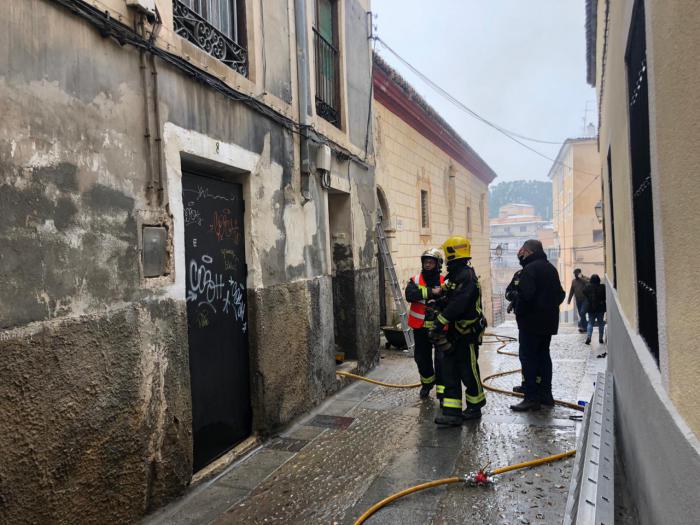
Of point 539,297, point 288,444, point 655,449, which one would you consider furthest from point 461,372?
point 655,449

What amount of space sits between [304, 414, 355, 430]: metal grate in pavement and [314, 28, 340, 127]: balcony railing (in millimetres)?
3823

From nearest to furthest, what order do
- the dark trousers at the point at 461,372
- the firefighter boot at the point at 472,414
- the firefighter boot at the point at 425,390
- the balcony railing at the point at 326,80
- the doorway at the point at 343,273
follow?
the dark trousers at the point at 461,372
the firefighter boot at the point at 472,414
the firefighter boot at the point at 425,390
the balcony railing at the point at 326,80
the doorway at the point at 343,273

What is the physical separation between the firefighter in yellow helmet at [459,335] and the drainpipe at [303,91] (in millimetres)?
1768

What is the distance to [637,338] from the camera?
3.22 metres

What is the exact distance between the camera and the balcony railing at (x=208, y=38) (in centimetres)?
406

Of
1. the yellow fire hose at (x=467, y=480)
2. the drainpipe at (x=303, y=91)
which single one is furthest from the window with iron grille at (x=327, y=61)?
the yellow fire hose at (x=467, y=480)

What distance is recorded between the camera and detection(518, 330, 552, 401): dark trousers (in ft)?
17.5

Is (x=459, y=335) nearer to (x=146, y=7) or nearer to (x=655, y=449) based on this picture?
(x=655, y=449)

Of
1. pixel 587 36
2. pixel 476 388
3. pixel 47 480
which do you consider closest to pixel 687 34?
pixel 47 480

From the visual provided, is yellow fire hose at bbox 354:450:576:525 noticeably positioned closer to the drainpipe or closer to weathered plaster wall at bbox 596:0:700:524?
weathered plaster wall at bbox 596:0:700:524

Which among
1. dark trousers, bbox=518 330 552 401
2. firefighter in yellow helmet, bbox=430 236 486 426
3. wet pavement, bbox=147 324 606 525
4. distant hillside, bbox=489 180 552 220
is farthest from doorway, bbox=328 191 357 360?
distant hillside, bbox=489 180 552 220

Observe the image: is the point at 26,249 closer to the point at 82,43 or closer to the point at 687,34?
the point at 82,43

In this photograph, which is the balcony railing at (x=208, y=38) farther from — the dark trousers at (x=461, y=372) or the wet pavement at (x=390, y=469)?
the wet pavement at (x=390, y=469)

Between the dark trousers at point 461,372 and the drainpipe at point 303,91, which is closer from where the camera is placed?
the dark trousers at point 461,372
